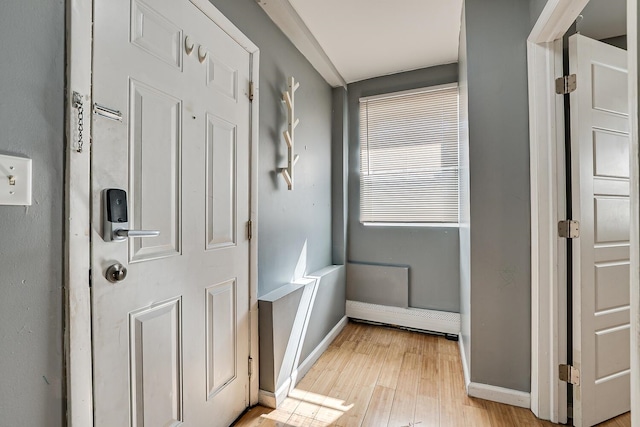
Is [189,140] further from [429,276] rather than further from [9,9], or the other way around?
[429,276]

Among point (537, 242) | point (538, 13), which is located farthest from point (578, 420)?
point (538, 13)

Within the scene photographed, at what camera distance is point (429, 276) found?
9.08 feet

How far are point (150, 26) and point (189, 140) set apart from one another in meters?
0.43

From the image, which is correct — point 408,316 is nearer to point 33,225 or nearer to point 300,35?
point 300,35

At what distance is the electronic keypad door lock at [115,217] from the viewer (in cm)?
95

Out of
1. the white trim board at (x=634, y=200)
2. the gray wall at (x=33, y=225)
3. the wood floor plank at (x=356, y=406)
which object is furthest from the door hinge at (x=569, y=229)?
the gray wall at (x=33, y=225)

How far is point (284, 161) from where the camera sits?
2086mm

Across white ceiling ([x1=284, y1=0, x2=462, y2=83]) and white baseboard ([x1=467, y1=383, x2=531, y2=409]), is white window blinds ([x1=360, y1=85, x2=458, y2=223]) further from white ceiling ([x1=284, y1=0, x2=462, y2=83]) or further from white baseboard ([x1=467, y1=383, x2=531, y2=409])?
white baseboard ([x1=467, y1=383, x2=531, y2=409])

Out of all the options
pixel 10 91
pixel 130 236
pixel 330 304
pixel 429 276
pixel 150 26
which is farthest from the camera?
pixel 429 276

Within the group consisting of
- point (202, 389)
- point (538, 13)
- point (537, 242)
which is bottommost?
point (202, 389)

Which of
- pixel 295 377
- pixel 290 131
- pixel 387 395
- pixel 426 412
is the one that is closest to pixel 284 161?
pixel 290 131

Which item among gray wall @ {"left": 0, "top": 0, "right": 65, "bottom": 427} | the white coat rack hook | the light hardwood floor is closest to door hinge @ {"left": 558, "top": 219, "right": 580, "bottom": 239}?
the light hardwood floor

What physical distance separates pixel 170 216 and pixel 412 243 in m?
2.25

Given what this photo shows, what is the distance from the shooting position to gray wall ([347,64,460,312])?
2703 mm
